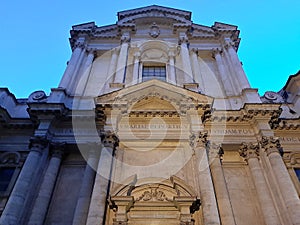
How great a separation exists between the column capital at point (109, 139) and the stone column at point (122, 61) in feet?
13.8

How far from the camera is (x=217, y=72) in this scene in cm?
1769

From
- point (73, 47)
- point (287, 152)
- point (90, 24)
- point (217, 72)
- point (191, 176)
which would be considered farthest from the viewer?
point (90, 24)

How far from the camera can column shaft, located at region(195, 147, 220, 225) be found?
9172 mm

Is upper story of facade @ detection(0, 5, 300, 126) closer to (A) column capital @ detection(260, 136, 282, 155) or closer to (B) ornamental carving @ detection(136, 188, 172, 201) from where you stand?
(A) column capital @ detection(260, 136, 282, 155)

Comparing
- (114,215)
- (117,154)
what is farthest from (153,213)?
(117,154)

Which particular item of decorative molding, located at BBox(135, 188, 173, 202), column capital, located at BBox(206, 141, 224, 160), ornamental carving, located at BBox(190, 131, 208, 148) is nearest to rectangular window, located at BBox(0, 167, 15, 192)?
decorative molding, located at BBox(135, 188, 173, 202)

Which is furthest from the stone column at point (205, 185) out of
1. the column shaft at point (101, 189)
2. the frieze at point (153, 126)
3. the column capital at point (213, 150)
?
the column shaft at point (101, 189)

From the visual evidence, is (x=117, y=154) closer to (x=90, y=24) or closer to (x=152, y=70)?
(x=152, y=70)

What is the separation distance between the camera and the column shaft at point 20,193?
30.5ft

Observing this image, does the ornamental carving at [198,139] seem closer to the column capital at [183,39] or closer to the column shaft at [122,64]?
the column shaft at [122,64]

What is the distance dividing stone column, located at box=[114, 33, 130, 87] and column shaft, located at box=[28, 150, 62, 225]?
226 inches

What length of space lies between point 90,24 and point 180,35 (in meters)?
6.90

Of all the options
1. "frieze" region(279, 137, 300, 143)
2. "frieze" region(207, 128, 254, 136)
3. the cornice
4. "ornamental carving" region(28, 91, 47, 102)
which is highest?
"ornamental carving" region(28, 91, 47, 102)

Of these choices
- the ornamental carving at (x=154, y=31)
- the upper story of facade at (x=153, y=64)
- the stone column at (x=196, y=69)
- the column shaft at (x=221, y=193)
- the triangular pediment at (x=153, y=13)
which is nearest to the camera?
the column shaft at (x=221, y=193)
